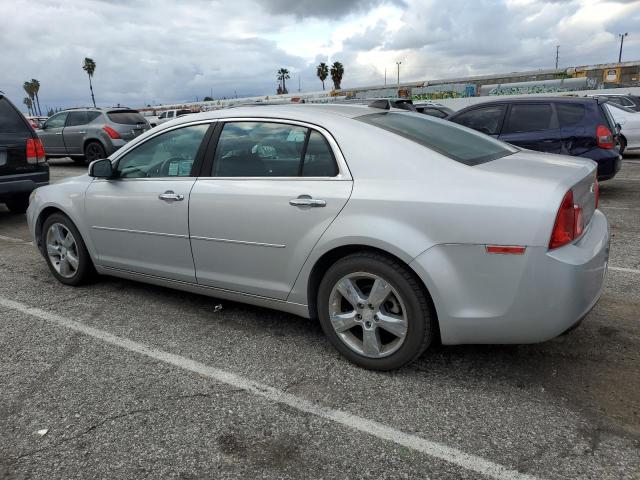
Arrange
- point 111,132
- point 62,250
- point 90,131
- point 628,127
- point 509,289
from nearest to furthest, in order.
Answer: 1. point 509,289
2. point 62,250
3. point 628,127
4. point 111,132
5. point 90,131

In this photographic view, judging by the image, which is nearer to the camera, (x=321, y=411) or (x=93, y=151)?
(x=321, y=411)

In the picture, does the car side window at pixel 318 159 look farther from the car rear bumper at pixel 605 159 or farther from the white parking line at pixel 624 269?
the car rear bumper at pixel 605 159

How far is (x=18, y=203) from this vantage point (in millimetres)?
7902

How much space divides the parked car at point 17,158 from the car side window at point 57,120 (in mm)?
8113

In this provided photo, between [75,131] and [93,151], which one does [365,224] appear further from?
[75,131]

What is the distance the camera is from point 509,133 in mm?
8242

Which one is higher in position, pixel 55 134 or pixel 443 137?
pixel 443 137

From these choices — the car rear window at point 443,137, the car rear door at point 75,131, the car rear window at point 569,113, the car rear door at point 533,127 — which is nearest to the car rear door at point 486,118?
the car rear door at point 533,127

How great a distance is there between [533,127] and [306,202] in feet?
20.2

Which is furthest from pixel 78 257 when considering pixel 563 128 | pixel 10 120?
pixel 563 128

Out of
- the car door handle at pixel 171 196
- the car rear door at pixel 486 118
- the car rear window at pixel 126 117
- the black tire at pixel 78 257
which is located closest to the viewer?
the car door handle at pixel 171 196

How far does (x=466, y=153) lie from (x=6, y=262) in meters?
5.07

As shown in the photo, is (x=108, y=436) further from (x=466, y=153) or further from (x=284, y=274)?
(x=466, y=153)

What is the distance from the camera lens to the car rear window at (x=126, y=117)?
14219mm
